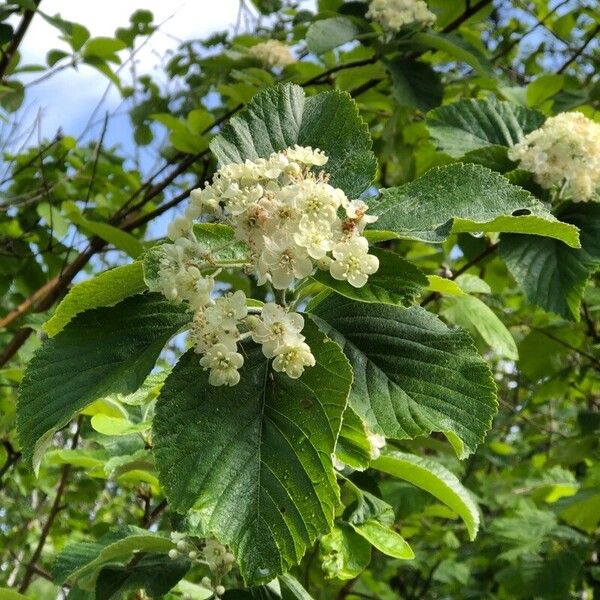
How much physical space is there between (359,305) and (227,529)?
32cm

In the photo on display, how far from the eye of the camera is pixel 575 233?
979 mm

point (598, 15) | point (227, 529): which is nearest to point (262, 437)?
point (227, 529)

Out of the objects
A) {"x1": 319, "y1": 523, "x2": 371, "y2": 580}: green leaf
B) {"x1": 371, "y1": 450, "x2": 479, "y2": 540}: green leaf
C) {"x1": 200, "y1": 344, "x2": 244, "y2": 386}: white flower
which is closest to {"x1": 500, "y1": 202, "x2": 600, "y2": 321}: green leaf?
{"x1": 371, "y1": 450, "x2": 479, "y2": 540}: green leaf

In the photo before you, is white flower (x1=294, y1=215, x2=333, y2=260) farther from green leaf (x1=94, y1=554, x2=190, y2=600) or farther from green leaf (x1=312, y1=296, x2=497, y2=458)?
green leaf (x1=94, y1=554, x2=190, y2=600)

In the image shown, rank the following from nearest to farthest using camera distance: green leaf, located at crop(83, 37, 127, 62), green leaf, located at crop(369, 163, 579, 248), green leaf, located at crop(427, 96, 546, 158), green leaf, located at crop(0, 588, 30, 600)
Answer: green leaf, located at crop(369, 163, 579, 248) → green leaf, located at crop(0, 588, 30, 600) → green leaf, located at crop(427, 96, 546, 158) → green leaf, located at crop(83, 37, 127, 62)

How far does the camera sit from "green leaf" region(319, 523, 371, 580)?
1154 mm

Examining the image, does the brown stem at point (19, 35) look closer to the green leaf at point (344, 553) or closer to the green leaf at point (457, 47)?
the green leaf at point (457, 47)

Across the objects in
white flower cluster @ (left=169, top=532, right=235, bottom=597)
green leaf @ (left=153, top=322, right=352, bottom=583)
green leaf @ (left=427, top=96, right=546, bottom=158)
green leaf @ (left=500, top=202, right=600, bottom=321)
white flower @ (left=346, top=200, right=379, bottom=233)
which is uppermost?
green leaf @ (left=427, top=96, right=546, bottom=158)

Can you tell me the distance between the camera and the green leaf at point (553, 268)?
149 centimetres

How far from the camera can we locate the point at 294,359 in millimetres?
875

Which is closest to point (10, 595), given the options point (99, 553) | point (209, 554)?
point (99, 553)

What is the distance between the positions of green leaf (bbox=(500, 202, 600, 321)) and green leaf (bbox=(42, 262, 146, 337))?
0.80m

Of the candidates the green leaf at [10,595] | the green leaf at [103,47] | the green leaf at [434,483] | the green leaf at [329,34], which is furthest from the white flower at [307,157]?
the green leaf at [103,47]

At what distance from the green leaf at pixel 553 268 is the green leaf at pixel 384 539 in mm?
535
